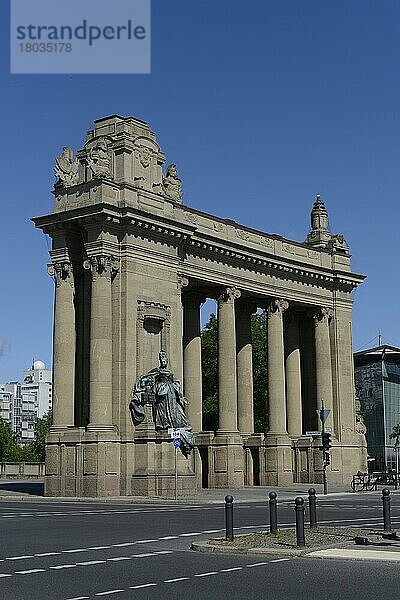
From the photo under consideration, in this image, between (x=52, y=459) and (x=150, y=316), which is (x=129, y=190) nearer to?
(x=150, y=316)

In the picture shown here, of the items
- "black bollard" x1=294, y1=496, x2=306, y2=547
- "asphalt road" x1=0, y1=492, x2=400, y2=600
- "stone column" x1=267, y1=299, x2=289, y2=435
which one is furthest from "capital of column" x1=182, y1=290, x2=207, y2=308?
"black bollard" x1=294, y1=496, x2=306, y2=547

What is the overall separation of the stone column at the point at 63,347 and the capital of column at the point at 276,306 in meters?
17.5

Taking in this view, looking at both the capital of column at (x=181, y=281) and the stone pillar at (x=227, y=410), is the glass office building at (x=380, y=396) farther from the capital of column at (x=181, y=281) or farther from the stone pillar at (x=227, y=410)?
the capital of column at (x=181, y=281)

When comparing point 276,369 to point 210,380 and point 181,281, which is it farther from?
point 210,380

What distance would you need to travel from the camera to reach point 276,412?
60.8 meters

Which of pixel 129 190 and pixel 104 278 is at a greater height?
pixel 129 190

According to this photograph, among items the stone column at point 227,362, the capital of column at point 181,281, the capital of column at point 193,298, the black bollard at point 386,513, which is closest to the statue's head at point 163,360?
the capital of column at point 181,281

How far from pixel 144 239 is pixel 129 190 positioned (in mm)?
2672

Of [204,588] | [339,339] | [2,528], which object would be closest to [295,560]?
[204,588]

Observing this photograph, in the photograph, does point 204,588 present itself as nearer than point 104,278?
Yes

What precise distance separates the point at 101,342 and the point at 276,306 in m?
18.7

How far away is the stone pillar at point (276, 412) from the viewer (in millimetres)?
59250

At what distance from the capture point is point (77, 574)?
15.4 m

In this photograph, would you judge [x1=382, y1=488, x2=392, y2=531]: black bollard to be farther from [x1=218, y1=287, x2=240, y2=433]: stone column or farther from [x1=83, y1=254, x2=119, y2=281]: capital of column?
[x1=218, y1=287, x2=240, y2=433]: stone column
